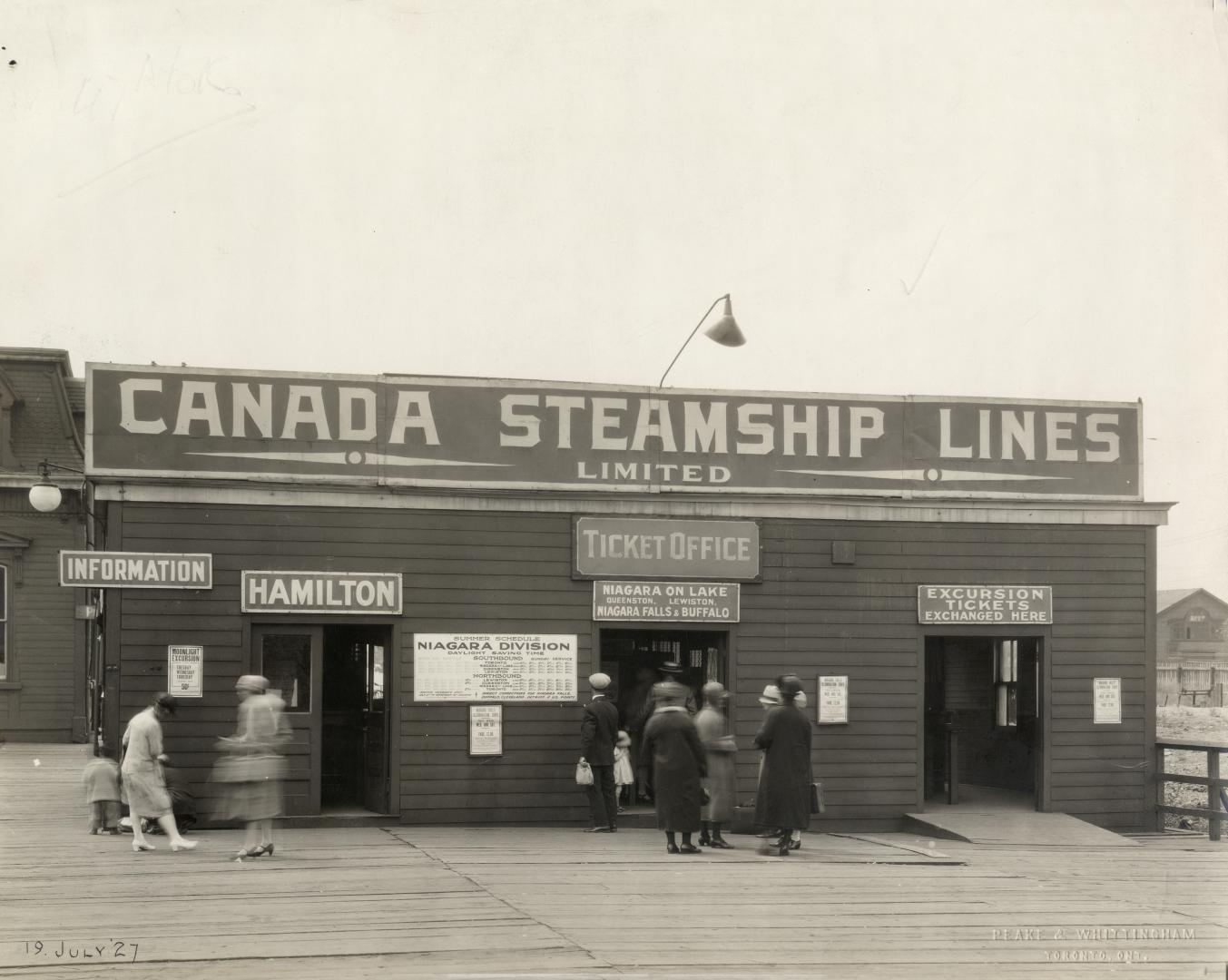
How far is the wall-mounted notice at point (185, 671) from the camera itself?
47.1ft

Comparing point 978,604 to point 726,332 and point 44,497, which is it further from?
point 44,497

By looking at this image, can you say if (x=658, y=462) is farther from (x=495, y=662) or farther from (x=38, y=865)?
(x=38, y=865)

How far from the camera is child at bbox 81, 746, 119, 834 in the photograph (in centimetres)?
1371

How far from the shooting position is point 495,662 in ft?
50.1

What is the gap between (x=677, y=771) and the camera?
522 inches

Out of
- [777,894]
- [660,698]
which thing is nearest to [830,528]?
[660,698]

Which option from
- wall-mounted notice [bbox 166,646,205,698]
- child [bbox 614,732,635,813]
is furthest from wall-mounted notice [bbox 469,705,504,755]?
wall-mounted notice [bbox 166,646,205,698]

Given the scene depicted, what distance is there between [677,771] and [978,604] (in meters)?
4.78

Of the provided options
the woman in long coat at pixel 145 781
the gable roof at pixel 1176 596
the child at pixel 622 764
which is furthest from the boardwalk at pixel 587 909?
the gable roof at pixel 1176 596

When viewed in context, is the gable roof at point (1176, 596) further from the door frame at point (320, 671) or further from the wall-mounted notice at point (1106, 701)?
the door frame at point (320, 671)

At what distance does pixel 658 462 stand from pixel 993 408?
3.95m

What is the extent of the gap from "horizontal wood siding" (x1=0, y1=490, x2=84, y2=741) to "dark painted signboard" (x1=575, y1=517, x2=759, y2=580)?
44.0 feet

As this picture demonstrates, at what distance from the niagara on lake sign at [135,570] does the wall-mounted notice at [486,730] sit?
299 centimetres

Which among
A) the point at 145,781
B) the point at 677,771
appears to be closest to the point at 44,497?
the point at 145,781
